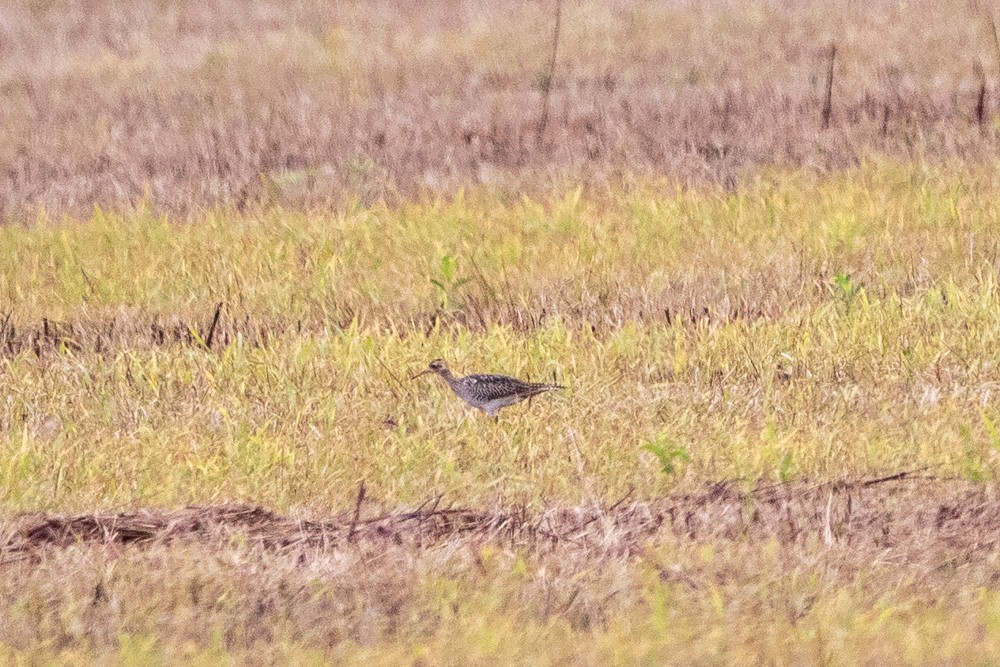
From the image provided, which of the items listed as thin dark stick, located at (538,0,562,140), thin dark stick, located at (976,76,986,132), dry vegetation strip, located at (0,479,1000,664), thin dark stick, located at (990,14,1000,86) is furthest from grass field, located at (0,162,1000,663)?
thin dark stick, located at (990,14,1000,86)

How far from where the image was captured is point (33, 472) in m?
6.76

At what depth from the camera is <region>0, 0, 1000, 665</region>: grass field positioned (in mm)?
4809

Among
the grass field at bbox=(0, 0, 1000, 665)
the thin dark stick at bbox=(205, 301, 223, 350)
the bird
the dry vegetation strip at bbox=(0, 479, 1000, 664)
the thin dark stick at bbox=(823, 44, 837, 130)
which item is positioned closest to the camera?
the dry vegetation strip at bbox=(0, 479, 1000, 664)

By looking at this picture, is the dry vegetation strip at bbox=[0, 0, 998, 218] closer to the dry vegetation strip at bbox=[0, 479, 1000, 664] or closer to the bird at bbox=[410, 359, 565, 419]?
the bird at bbox=[410, 359, 565, 419]

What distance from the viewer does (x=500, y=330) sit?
881 centimetres

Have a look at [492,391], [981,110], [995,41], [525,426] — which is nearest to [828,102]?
[981,110]

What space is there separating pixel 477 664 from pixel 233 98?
36.5 feet

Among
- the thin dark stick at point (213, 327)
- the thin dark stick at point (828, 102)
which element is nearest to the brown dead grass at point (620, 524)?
the thin dark stick at point (213, 327)

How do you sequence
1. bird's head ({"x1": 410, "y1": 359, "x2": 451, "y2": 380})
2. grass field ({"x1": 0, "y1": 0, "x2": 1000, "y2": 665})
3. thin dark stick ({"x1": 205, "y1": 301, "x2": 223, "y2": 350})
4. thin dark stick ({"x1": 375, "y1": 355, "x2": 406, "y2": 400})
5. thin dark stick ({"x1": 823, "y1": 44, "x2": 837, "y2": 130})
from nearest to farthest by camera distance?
grass field ({"x1": 0, "y1": 0, "x2": 1000, "y2": 665}), bird's head ({"x1": 410, "y1": 359, "x2": 451, "y2": 380}), thin dark stick ({"x1": 375, "y1": 355, "x2": 406, "y2": 400}), thin dark stick ({"x1": 205, "y1": 301, "x2": 223, "y2": 350}), thin dark stick ({"x1": 823, "y1": 44, "x2": 837, "y2": 130})

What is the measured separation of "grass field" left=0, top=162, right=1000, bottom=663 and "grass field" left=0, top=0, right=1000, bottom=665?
22 millimetres

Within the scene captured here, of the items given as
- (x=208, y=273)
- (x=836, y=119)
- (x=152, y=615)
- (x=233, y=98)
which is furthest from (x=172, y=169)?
(x=152, y=615)

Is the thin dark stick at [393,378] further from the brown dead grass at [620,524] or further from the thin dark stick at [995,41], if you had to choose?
the thin dark stick at [995,41]

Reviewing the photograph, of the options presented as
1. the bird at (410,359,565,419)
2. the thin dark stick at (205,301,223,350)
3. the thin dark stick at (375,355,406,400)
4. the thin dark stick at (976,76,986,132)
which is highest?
the bird at (410,359,565,419)

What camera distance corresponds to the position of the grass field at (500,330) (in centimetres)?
481
